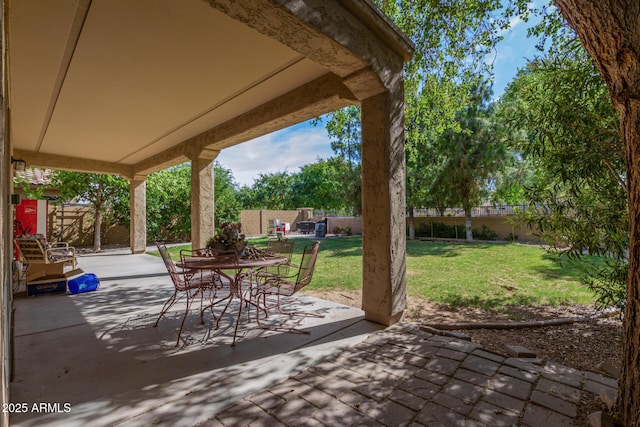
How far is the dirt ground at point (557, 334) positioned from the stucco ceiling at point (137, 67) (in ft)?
10.5

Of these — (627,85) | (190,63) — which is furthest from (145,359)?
(627,85)

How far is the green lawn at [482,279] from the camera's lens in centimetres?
443

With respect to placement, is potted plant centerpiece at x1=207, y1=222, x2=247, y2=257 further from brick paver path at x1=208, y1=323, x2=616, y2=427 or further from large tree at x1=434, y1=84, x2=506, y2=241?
large tree at x1=434, y1=84, x2=506, y2=241

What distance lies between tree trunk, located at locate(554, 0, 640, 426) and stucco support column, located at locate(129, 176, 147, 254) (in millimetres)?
9970

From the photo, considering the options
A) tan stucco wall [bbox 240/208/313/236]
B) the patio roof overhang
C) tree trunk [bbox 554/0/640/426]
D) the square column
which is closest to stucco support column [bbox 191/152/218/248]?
the square column

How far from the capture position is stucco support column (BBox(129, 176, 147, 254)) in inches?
362

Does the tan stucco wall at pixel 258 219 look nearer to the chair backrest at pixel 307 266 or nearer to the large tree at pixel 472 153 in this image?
the large tree at pixel 472 153

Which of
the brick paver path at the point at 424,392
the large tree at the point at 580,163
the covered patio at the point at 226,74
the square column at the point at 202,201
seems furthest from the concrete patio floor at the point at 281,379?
the square column at the point at 202,201

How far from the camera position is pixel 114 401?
76.3 inches

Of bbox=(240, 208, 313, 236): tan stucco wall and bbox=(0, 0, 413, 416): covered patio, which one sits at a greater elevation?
bbox=(0, 0, 413, 416): covered patio

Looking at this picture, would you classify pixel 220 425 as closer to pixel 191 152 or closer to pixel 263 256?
pixel 263 256

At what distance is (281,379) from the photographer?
7.09ft

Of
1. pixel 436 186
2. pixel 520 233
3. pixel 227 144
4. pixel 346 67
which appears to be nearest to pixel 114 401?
pixel 346 67

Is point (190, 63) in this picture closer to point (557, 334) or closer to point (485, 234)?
point (557, 334)
